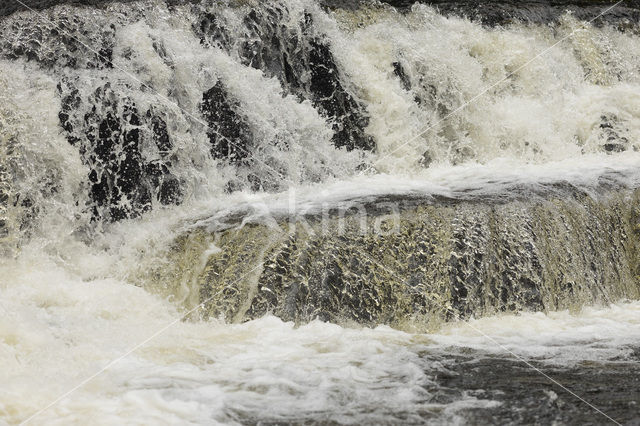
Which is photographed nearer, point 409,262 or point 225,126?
point 409,262

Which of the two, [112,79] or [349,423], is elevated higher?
[112,79]

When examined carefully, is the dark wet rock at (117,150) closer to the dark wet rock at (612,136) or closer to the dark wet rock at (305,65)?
the dark wet rock at (305,65)

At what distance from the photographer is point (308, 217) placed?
512 centimetres

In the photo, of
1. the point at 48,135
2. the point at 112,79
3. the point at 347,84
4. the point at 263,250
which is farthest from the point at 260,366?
the point at 347,84

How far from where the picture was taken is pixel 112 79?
6.18m

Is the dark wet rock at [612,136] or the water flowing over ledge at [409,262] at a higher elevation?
the dark wet rock at [612,136]

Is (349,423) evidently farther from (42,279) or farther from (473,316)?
(42,279)

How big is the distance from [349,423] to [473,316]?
1865mm

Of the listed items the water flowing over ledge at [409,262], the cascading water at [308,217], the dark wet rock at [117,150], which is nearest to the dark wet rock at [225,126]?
the cascading water at [308,217]

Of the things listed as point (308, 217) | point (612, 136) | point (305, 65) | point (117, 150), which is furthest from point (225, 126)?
point (612, 136)

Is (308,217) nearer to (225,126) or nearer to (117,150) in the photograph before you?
(225,126)

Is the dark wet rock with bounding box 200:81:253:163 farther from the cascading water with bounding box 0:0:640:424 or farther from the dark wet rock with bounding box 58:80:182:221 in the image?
the dark wet rock with bounding box 58:80:182:221

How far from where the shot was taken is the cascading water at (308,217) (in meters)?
3.58

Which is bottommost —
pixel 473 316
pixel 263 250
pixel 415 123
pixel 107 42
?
pixel 473 316
